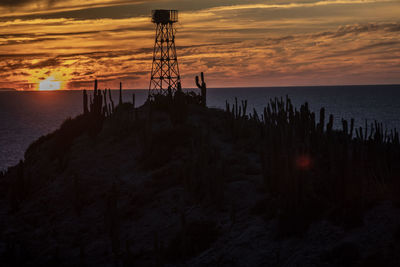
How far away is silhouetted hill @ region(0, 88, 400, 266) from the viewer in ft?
48.5

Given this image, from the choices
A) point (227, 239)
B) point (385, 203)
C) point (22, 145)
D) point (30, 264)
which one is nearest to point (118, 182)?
point (30, 264)

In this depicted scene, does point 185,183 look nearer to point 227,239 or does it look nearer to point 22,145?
point 227,239

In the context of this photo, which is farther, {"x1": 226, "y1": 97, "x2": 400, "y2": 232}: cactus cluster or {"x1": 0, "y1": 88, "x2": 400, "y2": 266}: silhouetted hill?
{"x1": 226, "y1": 97, "x2": 400, "y2": 232}: cactus cluster

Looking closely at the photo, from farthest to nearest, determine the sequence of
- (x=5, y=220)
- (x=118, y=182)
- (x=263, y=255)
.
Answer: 1. (x=118, y=182)
2. (x=5, y=220)
3. (x=263, y=255)

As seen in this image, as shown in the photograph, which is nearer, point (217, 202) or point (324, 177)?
point (324, 177)

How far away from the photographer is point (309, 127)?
2358cm

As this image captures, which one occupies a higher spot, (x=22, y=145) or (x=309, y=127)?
(x=309, y=127)

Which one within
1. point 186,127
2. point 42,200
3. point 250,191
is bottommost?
point 42,200

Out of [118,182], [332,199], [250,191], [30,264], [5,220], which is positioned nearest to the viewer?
[332,199]

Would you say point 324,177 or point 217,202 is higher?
point 324,177

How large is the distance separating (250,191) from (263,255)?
5.03 metres

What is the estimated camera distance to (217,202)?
19.0 metres

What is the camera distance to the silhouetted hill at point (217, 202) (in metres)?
14.8

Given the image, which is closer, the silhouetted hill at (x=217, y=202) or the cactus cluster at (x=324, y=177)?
the silhouetted hill at (x=217, y=202)
